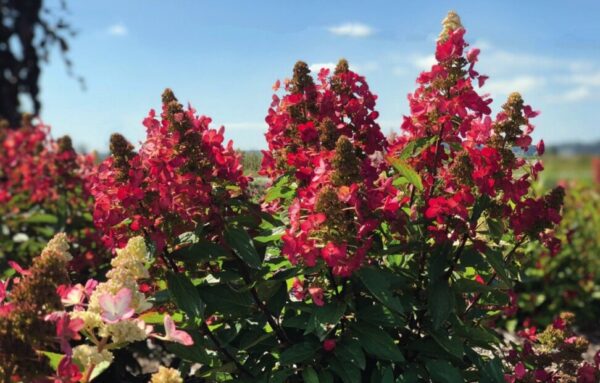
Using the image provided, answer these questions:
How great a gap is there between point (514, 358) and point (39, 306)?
2.05 m

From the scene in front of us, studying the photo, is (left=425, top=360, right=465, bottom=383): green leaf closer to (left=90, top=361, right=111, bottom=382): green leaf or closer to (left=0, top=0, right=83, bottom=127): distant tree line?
(left=90, top=361, right=111, bottom=382): green leaf

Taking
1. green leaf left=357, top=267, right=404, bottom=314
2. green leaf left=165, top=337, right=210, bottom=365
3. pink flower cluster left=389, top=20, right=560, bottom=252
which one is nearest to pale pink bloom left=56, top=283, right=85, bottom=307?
green leaf left=165, top=337, right=210, bottom=365

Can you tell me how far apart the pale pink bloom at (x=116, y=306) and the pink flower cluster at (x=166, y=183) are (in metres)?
0.53

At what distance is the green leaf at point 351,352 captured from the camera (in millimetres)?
1998

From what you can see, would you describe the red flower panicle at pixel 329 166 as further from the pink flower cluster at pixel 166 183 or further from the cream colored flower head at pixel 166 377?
the cream colored flower head at pixel 166 377

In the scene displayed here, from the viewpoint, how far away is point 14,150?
5.28 metres

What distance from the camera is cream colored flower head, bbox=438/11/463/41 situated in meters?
2.28

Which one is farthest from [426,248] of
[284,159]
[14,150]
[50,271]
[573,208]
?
[573,208]

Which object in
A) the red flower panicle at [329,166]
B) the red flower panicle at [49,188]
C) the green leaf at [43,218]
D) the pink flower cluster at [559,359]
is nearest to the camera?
the red flower panicle at [329,166]

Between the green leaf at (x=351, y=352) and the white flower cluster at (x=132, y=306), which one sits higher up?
the white flower cluster at (x=132, y=306)

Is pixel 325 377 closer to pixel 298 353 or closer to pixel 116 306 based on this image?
pixel 298 353

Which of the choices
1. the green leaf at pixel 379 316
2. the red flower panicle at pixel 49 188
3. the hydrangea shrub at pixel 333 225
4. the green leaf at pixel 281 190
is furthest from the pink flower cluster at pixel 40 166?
the green leaf at pixel 379 316

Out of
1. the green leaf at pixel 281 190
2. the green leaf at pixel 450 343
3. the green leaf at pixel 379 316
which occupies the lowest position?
the green leaf at pixel 450 343

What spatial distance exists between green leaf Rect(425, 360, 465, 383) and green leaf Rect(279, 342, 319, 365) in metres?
0.41
